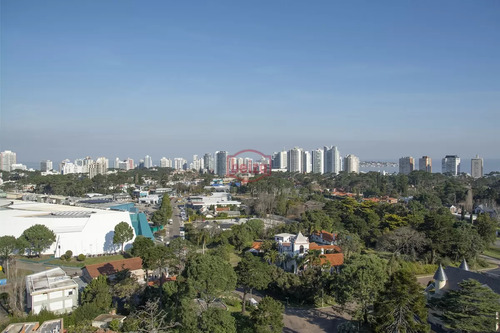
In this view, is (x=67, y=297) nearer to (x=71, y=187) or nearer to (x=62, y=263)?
(x=62, y=263)

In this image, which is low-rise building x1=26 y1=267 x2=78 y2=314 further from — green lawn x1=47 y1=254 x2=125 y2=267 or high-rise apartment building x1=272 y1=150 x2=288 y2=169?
high-rise apartment building x1=272 y1=150 x2=288 y2=169

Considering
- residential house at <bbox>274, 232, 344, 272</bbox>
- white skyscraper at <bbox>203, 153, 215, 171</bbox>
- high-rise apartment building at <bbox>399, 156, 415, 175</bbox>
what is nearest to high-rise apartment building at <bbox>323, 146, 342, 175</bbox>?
high-rise apartment building at <bbox>399, 156, 415, 175</bbox>

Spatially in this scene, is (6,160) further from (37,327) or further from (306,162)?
(37,327)

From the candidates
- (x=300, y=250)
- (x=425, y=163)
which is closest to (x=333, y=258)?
(x=300, y=250)

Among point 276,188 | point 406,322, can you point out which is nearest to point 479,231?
point 406,322

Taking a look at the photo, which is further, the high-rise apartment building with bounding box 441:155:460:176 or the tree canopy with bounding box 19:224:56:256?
the high-rise apartment building with bounding box 441:155:460:176

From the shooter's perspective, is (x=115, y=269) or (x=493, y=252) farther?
(x=493, y=252)
